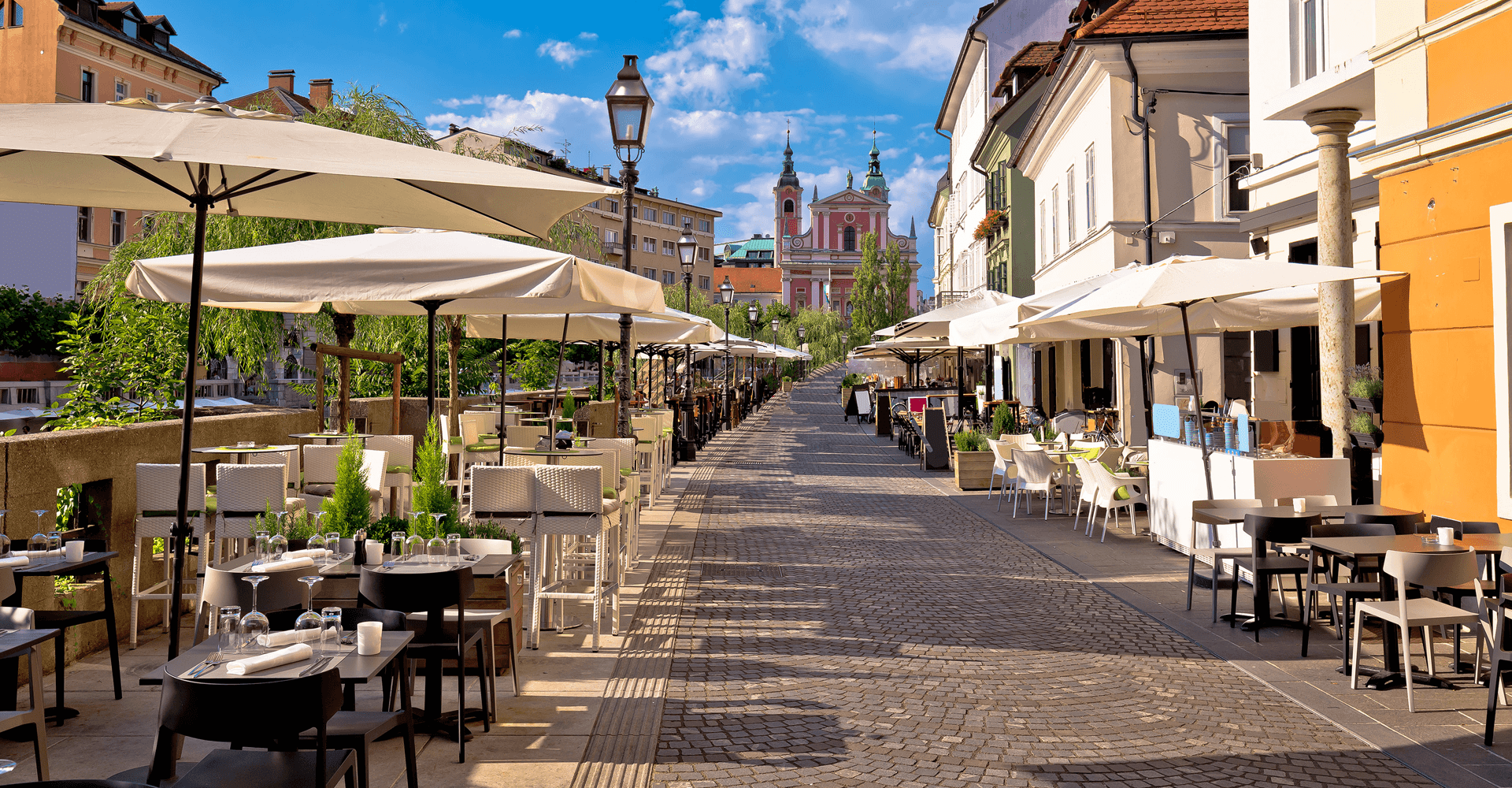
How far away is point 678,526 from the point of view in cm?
1188

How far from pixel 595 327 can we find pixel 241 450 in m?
6.20

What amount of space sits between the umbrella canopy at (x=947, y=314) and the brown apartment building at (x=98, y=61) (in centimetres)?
2823

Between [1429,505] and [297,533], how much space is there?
7.47m

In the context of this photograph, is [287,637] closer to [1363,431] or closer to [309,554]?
[309,554]

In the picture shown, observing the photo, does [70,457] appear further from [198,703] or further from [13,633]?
[198,703]

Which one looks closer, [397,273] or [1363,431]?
[397,273]

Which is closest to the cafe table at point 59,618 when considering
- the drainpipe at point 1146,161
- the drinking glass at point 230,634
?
the drinking glass at point 230,634

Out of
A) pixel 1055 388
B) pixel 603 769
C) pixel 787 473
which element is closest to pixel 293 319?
pixel 787 473

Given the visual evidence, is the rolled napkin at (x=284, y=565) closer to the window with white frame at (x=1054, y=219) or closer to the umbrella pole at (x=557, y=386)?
the umbrella pole at (x=557, y=386)

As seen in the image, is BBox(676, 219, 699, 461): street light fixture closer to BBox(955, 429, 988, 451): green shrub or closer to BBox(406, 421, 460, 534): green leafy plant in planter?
BBox(955, 429, 988, 451): green shrub

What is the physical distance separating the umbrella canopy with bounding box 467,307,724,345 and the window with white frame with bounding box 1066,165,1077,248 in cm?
931

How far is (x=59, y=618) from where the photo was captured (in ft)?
16.0

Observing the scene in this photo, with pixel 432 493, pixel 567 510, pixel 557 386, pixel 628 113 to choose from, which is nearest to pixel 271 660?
pixel 432 493

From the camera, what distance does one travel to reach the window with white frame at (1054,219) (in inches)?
935
